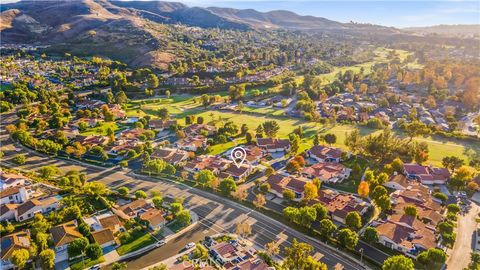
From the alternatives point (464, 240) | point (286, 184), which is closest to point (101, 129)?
point (286, 184)

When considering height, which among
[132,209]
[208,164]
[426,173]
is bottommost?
[132,209]

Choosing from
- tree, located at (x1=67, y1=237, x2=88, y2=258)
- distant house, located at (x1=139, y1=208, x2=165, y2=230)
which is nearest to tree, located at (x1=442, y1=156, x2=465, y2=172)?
distant house, located at (x1=139, y1=208, x2=165, y2=230)

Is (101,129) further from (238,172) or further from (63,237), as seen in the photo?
(63,237)

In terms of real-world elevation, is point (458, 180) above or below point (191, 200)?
above

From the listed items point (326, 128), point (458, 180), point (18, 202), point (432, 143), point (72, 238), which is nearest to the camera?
point (72, 238)

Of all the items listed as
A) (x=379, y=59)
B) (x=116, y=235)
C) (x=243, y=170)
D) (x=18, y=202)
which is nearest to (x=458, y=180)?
(x=243, y=170)

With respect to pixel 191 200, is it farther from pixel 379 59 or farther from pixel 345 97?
pixel 379 59

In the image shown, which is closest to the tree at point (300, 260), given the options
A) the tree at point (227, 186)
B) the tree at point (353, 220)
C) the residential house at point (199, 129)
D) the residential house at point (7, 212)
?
the tree at point (353, 220)

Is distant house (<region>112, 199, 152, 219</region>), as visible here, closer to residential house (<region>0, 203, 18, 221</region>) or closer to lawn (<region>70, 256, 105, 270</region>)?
lawn (<region>70, 256, 105, 270</region>)
